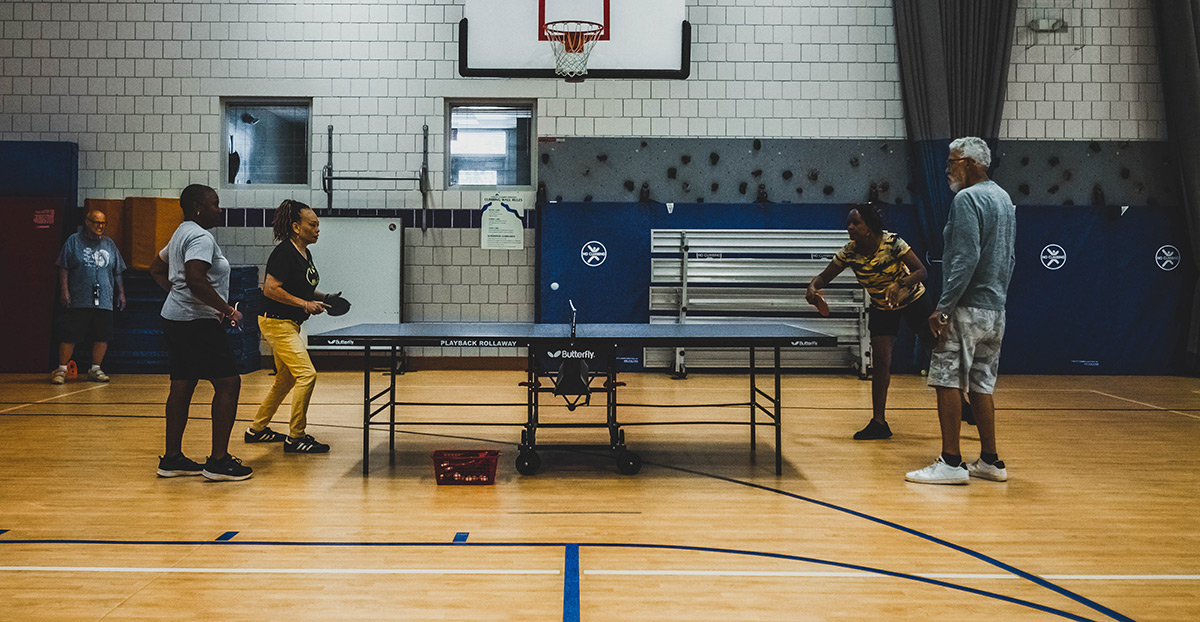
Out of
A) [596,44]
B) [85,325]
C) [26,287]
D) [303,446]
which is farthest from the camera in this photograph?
[596,44]

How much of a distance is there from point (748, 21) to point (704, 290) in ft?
9.48

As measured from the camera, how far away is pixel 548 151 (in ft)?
29.7

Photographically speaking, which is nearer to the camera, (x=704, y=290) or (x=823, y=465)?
(x=823, y=465)

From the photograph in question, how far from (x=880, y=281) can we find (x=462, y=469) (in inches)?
112

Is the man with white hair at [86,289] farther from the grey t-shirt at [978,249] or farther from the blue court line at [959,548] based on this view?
the grey t-shirt at [978,249]

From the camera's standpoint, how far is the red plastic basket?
4.23 m

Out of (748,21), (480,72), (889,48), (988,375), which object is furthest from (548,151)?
(988,375)

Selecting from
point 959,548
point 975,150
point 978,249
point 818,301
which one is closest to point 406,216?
point 818,301

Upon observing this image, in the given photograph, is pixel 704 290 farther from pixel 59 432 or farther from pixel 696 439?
pixel 59 432

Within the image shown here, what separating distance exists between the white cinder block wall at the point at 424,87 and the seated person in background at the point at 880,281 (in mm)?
4046

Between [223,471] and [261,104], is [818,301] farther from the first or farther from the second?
[261,104]

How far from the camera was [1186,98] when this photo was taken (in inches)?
344

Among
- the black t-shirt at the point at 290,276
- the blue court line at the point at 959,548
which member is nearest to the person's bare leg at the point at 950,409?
the blue court line at the point at 959,548

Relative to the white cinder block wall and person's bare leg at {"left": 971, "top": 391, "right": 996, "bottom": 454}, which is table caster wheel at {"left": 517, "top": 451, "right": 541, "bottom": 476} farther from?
the white cinder block wall
